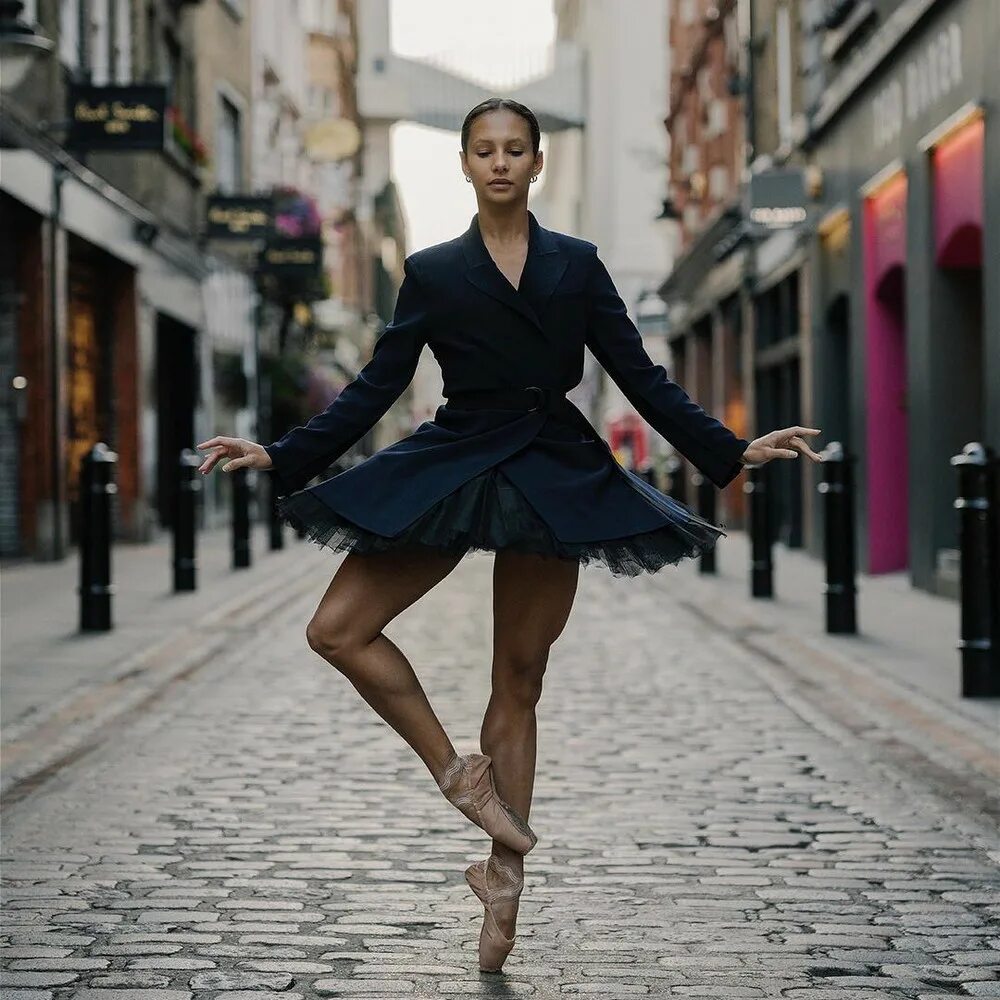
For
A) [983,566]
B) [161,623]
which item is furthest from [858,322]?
[983,566]

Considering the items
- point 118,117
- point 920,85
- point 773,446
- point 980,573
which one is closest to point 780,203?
point 920,85

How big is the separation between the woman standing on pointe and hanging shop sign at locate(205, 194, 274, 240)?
912 inches

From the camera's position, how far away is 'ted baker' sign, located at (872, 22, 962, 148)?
1339 centimetres

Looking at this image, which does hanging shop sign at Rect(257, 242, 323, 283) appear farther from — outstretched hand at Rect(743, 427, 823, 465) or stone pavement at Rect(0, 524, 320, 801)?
outstretched hand at Rect(743, 427, 823, 465)

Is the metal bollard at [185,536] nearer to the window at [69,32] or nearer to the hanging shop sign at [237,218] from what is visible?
the window at [69,32]

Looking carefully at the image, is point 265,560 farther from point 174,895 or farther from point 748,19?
point 174,895

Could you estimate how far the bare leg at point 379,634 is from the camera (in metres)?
3.87

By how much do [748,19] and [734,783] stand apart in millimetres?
20523

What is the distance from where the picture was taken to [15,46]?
1723 centimetres

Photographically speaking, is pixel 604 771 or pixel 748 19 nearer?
pixel 604 771

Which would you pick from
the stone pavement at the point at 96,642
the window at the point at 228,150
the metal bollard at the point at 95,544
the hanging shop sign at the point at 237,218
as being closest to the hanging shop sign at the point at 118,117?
the stone pavement at the point at 96,642

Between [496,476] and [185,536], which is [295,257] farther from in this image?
[496,476]

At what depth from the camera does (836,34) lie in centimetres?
1778

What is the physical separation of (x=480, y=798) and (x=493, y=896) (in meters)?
0.22
